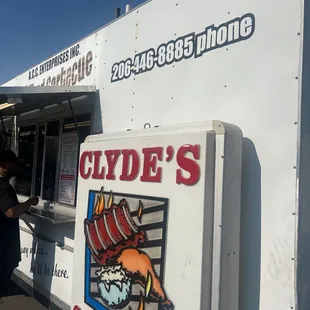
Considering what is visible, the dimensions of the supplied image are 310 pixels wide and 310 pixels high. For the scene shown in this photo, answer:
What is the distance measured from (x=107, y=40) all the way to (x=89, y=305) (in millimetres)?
2008

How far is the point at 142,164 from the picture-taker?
2.24 m

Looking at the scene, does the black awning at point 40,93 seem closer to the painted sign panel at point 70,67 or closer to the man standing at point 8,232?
the painted sign panel at point 70,67

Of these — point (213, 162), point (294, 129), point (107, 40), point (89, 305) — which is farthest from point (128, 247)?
point (107, 40)

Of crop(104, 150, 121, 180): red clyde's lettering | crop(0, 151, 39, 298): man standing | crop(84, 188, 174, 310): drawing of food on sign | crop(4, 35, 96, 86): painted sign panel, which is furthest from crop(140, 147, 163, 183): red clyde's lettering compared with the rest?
crop(0, 151, 39, 298): man standing

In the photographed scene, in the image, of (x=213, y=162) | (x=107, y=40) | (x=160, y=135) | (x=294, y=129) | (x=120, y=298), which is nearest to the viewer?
(x=294, y=129)

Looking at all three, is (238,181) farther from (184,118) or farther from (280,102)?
(184,118)

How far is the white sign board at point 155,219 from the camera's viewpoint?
188 centimetres

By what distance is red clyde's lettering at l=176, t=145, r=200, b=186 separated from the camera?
76.1 inches

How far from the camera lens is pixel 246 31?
2.01m

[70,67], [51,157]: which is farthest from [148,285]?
[51,157]

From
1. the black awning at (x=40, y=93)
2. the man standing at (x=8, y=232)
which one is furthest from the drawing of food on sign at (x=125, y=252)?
the man standing at (x=8, y=232)

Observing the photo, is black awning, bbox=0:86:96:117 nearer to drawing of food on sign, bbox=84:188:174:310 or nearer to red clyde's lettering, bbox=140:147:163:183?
drawing of food on sign, bbox=84:188:174:310

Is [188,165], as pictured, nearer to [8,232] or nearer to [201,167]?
[201,167]

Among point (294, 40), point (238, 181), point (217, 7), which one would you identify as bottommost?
point (238, 181)
